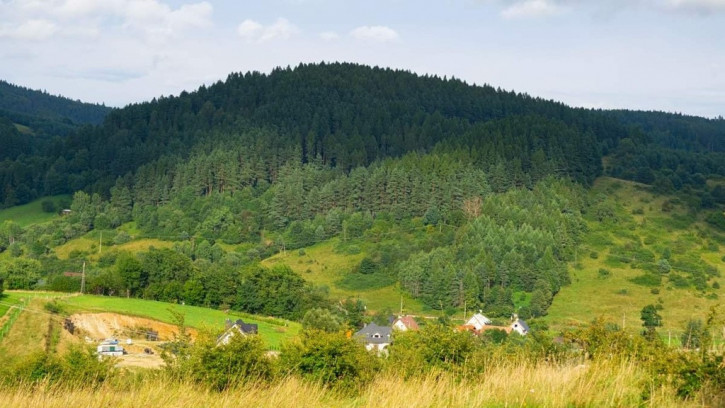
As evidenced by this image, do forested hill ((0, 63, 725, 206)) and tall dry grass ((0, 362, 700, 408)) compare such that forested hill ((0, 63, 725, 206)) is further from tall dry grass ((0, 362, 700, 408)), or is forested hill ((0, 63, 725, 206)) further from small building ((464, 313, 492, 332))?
tall dry grass ((0, 362, 700, 408))

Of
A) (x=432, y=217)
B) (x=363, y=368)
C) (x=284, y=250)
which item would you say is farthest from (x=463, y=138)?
(x=363, y=368)

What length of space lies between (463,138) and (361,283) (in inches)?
1990

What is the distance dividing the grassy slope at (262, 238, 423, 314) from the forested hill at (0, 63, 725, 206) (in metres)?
28.6

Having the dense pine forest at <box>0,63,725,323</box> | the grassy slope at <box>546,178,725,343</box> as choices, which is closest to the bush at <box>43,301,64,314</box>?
the dense pine forest at <box>0,63,725,323</box>

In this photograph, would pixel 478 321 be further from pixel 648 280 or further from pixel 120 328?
pixel 120 328

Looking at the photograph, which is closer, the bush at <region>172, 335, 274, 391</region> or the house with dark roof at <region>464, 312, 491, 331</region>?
the bush at <region>172, 335, 274, 391</region>

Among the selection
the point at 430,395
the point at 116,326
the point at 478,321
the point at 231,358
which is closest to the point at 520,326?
the point at 478,321

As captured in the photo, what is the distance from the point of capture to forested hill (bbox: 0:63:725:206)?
391 feet

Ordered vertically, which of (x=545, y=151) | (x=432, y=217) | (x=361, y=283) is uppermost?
(x=545, y=151)

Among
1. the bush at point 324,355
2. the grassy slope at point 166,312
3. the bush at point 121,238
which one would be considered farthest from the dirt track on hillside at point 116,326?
the bush at point 121,238

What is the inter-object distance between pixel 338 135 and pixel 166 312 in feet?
249

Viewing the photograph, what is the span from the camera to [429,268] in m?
77.7

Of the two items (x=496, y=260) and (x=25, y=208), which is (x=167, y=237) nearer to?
(x=25, y=208)

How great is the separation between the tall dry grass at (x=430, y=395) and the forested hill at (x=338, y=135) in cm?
10006
